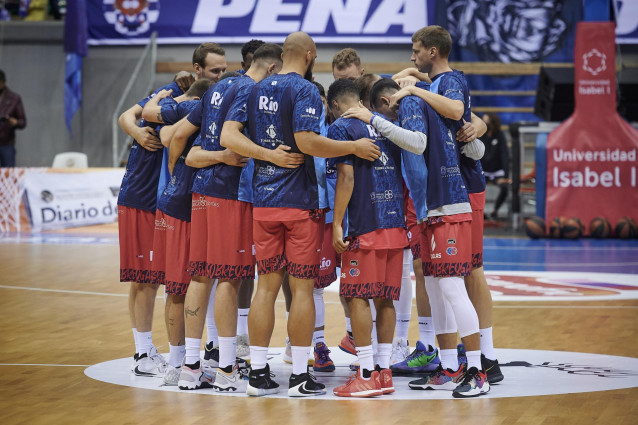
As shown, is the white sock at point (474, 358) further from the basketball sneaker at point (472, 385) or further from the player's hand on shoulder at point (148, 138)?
the player's hand on shoulder at point (148, 138)

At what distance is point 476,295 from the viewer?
595 centimetres

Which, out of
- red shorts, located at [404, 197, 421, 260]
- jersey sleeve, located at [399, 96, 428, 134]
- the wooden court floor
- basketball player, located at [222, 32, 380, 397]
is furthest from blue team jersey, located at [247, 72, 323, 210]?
the wooden court floor

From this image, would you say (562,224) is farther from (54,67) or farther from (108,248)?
(54,67)

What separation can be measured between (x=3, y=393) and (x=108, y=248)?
859cm

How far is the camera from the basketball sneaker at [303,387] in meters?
5.50

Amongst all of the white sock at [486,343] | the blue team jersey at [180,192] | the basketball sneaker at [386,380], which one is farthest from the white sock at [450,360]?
the blue team jersey at [180,192]

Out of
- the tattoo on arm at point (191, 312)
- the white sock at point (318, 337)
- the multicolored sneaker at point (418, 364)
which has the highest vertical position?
the tattoo on arm at point (191, 312)

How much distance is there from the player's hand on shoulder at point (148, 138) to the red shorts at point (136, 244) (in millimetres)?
446

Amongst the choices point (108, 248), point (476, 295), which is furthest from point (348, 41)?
point (476, 295)

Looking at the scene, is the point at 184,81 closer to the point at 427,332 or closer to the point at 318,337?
the point at 318,337

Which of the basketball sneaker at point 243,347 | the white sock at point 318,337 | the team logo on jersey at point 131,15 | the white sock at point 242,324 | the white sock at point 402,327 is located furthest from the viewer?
the team logo on jersey at point 131,15

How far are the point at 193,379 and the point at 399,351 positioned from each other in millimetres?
1539

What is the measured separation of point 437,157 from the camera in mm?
5637

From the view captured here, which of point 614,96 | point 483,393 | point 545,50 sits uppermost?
point 545,50
